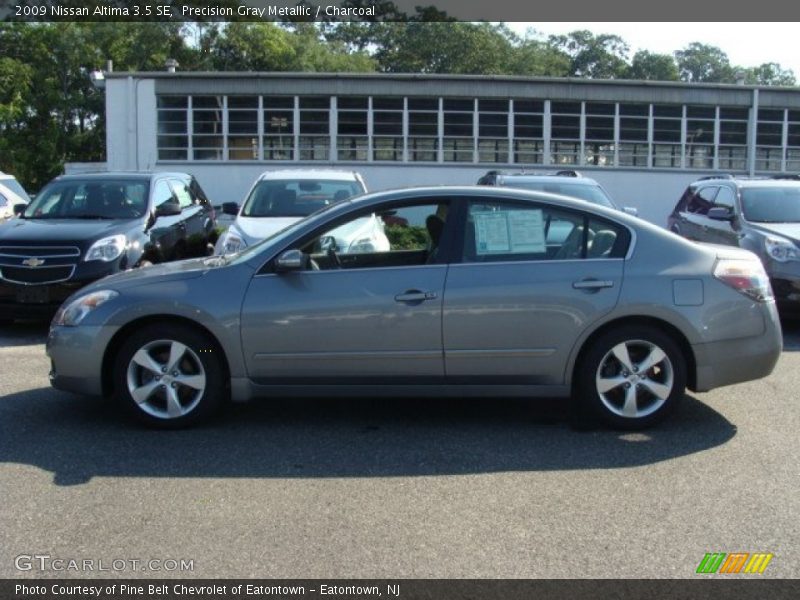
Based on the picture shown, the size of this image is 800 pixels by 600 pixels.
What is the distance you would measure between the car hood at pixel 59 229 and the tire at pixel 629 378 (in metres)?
5.80

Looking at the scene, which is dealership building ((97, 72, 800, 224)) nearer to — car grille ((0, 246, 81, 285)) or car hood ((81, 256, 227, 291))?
car grille ((0, 246, 81, 285))

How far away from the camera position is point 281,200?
37.2 feet

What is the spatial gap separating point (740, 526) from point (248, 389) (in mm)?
3045

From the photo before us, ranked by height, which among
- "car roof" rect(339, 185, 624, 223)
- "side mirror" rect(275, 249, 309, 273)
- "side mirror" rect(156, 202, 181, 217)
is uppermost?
"car roof" rect(339, 185, 624, 223)

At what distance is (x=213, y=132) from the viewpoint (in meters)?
26.2

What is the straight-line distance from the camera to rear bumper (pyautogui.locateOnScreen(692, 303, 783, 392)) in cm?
575

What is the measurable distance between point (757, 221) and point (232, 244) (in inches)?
243

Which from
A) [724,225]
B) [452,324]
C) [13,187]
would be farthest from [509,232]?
[13,187]

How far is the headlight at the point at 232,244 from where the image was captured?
9805 millimetres

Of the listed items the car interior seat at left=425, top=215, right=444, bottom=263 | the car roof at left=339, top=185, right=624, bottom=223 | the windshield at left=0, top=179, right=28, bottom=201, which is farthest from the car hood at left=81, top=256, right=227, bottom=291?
the windshield at left=0, top=179, right=28, bottom=201

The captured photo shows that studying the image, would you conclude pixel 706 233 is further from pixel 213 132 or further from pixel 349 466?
pixel 213 132

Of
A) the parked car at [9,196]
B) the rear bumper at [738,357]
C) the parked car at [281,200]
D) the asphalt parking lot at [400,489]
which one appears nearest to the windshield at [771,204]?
the asphalt parking lot at [400,489]

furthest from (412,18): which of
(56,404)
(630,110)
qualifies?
(56,404)

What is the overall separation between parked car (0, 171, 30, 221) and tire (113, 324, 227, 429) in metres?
8.27
